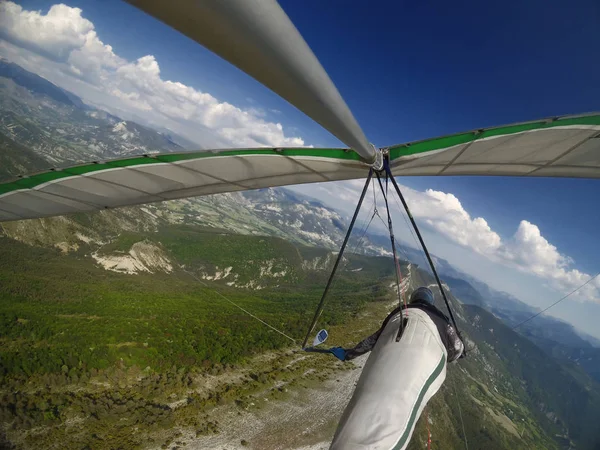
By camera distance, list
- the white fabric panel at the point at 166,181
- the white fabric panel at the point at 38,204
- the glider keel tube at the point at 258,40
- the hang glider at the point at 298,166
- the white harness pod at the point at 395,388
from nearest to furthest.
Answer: the glider keel tube at the point at 258,40, the white harness pod at the point at 395,388, the hang glider at the point at 298,166, the white fabric panel at the point at 166,181, the white fabric panel at the point at 38,204

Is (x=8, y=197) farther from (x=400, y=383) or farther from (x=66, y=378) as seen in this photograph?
(x=66, y=378)

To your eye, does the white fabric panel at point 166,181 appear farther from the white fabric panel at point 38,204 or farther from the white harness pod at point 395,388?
the white harness pod at point 395,388

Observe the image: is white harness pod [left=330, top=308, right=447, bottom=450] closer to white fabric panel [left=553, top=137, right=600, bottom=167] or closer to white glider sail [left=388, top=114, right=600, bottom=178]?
white glider sail [left=388, top=114, right=600, bottom=178]

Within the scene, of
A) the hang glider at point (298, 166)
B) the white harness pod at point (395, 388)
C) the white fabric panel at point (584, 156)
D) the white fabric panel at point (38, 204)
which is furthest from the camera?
the white fabric panel at point (38, 204)

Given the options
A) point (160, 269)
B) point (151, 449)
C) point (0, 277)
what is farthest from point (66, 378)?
point (160, 269)

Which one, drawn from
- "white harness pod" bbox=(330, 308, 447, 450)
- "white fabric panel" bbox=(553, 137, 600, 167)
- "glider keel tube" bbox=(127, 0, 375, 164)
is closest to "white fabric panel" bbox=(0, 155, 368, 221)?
"white harness pod" bbox=(330, 308, 447, 450)

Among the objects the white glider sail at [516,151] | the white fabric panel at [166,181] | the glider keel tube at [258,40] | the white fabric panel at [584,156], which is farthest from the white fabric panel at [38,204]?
the white fabric panel at [584,156]
